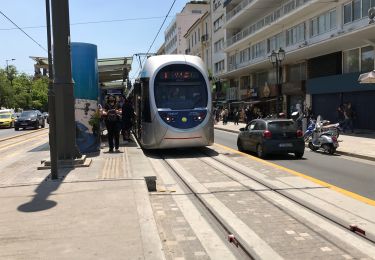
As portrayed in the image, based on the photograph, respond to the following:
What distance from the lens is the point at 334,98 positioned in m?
32.5

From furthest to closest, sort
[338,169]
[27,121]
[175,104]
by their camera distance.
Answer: [27,121] < [175,104] < [338,169]

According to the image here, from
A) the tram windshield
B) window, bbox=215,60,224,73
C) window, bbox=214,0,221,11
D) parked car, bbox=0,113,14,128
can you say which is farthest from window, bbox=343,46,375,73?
window, bbox=214,0,221,11

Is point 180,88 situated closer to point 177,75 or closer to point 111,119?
point 177,75

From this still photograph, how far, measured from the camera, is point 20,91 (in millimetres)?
94000

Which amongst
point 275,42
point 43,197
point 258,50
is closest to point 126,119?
point 43,197

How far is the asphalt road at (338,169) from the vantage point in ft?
34.3

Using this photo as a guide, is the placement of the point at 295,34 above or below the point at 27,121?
above

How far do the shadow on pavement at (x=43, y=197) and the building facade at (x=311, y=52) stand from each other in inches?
768

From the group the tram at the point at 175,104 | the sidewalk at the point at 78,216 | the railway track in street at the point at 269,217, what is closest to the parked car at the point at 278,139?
the tram at the point at 175,104

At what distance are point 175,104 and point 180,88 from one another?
0.63 metres

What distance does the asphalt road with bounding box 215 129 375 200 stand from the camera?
10.5 metres

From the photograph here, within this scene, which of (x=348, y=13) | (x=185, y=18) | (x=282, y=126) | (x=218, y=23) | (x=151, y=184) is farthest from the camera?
(x=185, y=18)

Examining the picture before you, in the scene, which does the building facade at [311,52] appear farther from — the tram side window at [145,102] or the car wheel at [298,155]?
the tram side window at [145,102]

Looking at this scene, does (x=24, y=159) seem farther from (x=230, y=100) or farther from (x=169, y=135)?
(x=230, y=100)
